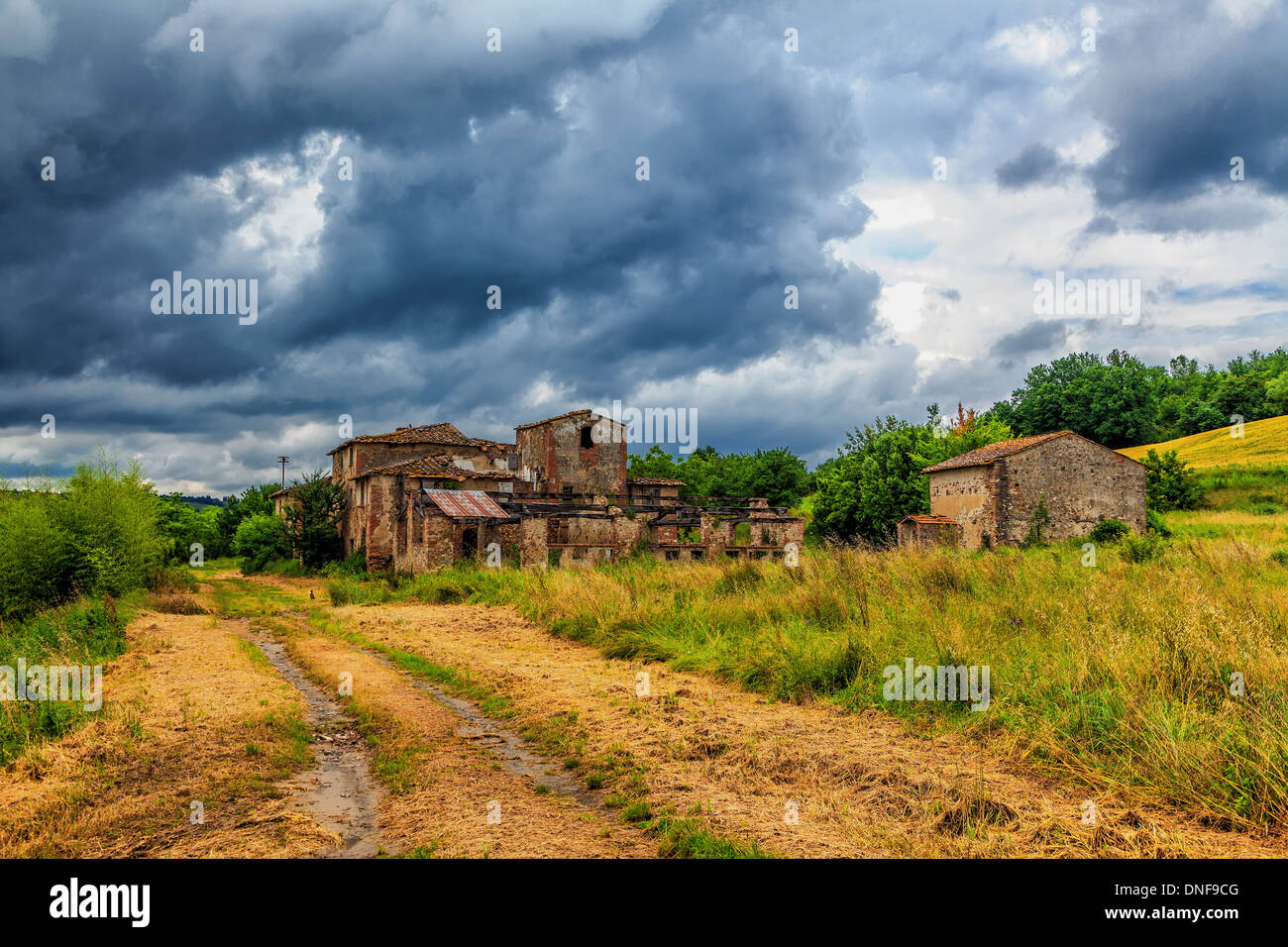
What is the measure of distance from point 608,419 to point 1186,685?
37.0 m

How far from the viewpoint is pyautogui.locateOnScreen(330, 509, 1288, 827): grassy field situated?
210 inches

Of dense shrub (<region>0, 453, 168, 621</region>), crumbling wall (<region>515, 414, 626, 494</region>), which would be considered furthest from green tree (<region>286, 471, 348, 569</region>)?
dense shrub (<region>0, 453, 168, 621</region>)

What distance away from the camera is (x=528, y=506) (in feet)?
102

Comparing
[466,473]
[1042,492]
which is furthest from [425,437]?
[1042,492]

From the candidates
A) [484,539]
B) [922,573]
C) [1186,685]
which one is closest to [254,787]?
[1186,685]

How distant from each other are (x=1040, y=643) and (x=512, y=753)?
576 centimetres

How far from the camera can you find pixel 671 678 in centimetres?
1008

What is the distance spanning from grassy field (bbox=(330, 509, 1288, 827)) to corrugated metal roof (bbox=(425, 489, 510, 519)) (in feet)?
41.0

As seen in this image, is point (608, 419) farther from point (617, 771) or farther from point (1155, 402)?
point (1155, 402)

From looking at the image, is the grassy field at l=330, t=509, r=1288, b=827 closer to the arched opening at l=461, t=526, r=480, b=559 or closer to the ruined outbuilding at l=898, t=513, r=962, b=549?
the arched opening at l=461, t=526, r=480, b=559

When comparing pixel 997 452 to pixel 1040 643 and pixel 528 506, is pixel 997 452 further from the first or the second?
pixel 1040 643

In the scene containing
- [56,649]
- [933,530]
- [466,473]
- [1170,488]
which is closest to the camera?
[56,649]

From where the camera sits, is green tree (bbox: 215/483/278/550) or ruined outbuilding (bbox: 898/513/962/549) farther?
green tree (bbox: 215/483/278/550)
